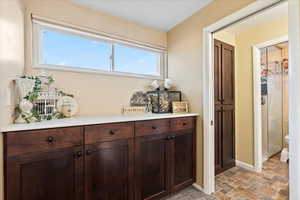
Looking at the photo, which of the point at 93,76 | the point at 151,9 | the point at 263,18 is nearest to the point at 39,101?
the point at 93,76

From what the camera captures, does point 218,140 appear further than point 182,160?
Yes

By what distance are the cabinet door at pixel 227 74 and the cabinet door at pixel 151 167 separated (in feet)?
4.54

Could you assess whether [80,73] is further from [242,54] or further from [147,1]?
[242,54]

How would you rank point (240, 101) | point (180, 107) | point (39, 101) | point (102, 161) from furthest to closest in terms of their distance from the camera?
1. point (240, 101)
2. point (180, 107)
3. point (39, 101)
4. point (102, 161)

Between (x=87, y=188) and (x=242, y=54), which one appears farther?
(x=242, y=54)

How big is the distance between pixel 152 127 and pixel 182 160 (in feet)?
2.07

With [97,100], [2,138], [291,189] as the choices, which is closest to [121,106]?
[97,100]

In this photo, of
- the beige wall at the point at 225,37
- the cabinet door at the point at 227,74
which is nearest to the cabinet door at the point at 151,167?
the cabinet door at the point at 227,74

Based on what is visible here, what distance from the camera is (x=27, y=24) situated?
1494 mm

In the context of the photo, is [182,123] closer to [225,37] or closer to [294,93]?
[294,93]

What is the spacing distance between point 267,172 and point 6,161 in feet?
10.5

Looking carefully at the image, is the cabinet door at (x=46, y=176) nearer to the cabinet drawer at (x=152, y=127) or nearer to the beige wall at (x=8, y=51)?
the beige wall at (x=8, y=51)

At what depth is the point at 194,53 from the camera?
2.00 meters

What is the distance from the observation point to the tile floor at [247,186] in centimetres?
176
